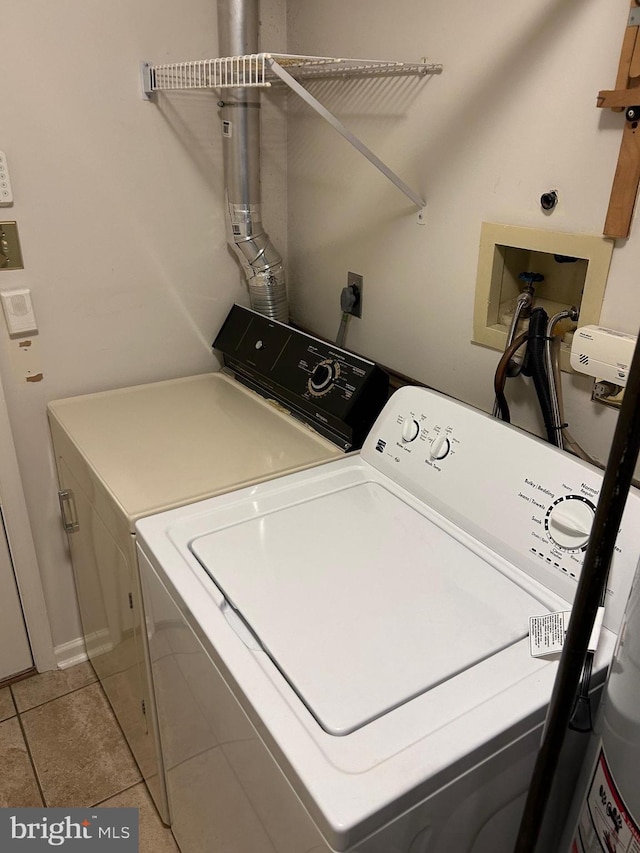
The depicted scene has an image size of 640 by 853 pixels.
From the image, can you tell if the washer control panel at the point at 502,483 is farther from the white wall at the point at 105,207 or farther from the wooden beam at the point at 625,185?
the white wall at the point at 105,207

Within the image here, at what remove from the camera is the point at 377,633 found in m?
0.94

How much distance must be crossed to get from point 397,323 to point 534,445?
24.1 inches

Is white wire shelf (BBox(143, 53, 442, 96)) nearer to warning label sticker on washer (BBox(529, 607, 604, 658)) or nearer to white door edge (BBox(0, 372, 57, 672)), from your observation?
white door edge (BBox(0, 372, 57, 672))

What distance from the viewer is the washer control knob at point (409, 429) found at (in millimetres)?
1311

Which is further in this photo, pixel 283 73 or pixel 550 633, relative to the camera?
pixel 283 73

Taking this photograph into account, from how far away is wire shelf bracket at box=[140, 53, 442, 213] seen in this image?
126 centimetres

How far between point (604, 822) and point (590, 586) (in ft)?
0.99

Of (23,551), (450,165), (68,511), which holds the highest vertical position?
(450,165)

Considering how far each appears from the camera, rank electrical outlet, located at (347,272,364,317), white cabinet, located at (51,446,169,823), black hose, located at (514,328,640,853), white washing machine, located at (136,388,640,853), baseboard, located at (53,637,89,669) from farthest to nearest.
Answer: baseboard, located at (53,637,89,669)
electrical outlet, located at (347,272,364,317)
white cabinet, located at (51,446,169,823)
white washing machine, located at (136,388,640,853)
black hose, located at (514,328,640,853)

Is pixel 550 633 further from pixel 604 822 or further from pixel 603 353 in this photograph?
pixel 603 353

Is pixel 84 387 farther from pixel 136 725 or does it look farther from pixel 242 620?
pixel 242 620

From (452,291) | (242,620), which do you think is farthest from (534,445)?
(242,620)

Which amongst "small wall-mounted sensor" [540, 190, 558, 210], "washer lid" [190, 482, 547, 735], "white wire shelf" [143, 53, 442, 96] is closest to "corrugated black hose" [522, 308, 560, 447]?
"small wall-mounted sensor" [540, 190, 558, 210]
